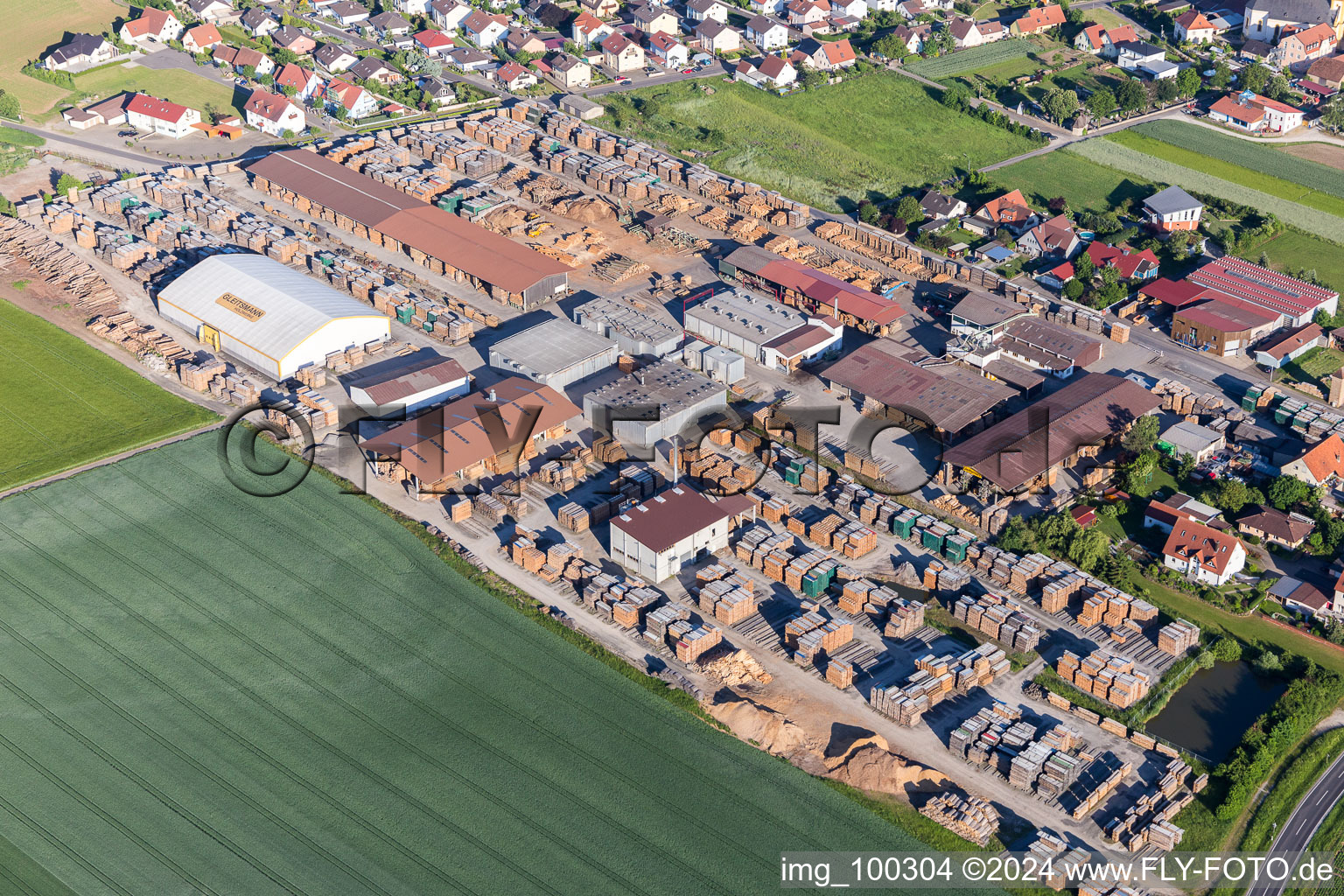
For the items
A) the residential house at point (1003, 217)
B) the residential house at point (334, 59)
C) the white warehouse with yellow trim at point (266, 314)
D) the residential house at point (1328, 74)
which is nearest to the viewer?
the white warehouse with yellow trim at point (266, 314)

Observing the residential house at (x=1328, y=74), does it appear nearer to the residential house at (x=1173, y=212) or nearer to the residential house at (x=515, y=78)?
the residential house at (x=1173, y=212)

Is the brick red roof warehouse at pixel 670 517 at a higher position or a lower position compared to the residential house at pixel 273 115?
lower

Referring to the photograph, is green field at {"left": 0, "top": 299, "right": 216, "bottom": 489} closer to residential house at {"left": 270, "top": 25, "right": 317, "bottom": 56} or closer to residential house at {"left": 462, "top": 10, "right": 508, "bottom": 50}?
residential house at {"left": 270, "top": 25, "right": 317, "bottom": 56}

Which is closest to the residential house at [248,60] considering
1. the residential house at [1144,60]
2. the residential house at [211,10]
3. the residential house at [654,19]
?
the residential house at [211,10]

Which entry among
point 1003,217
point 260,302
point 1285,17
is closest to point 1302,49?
point 1285,17

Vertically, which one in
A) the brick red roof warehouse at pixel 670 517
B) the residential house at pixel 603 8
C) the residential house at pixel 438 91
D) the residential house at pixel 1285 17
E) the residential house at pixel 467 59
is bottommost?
the brick red roof warehouse at pixel 670 517

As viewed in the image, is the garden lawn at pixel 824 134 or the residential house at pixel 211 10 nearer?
the garden lawn at pixel 824 134
